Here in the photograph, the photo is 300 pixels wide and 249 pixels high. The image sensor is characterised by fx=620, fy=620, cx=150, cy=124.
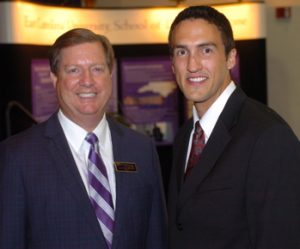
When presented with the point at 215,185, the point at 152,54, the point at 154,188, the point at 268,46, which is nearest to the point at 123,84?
the point at 152,54

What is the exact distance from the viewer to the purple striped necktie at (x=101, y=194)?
2.47 m

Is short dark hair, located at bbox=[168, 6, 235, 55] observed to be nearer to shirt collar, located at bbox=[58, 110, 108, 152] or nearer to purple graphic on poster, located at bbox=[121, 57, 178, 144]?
shirt collar, located at bbox=[58, 110, 108, 152]

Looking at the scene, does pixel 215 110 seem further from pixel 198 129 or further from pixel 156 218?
pixel 156 218

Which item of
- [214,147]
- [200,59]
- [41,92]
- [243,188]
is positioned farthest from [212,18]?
[41,92]

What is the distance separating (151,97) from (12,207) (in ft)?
17.0

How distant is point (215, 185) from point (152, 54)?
210 inches

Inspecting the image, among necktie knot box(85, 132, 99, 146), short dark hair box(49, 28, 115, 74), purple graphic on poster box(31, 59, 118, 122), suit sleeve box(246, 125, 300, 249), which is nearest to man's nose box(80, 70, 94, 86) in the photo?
short dark hair box(49, 28, 115, 74)

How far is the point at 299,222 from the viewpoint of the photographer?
2068mm

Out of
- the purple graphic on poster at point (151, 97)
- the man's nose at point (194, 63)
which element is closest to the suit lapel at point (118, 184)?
the man's nose at point (194, 63)

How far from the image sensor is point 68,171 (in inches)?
96.8

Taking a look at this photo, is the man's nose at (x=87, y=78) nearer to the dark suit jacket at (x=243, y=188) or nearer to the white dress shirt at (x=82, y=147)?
the white dress shirt at (x=82, y=147)

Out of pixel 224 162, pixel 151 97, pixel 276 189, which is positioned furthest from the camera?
pixel 151 97

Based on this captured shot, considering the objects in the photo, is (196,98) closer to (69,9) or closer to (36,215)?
(36,215)

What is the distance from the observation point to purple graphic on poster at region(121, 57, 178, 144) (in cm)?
741
